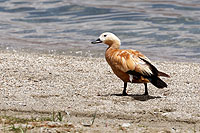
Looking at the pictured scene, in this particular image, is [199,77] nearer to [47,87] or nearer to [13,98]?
[47,87]

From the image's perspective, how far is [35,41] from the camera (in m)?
15.3

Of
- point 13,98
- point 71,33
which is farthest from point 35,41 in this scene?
point 13,98

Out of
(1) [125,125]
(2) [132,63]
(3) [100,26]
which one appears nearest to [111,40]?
(2) [132,63]

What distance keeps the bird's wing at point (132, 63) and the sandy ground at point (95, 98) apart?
398mm

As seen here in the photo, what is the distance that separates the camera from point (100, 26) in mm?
18016

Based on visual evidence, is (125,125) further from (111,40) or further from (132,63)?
(111,40)

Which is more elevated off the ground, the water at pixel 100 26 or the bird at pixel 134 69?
the bird at pixel 134 69

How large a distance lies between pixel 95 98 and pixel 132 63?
2.22 ft

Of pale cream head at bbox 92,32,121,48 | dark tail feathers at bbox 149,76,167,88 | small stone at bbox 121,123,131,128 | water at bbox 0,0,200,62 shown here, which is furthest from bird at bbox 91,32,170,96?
water at bbox 0,0,200,62

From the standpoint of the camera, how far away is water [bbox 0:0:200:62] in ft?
46.2

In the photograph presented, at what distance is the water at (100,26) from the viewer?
14070 millimetres

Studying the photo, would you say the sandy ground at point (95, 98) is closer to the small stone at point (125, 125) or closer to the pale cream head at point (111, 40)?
the small stone at point (125, 125)

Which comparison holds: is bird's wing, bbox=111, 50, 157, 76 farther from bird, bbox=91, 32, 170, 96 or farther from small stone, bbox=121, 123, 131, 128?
small stone, bbox=121, 123, 131, 128

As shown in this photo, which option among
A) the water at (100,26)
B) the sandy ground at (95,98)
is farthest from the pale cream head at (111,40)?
the water at (100,26)
